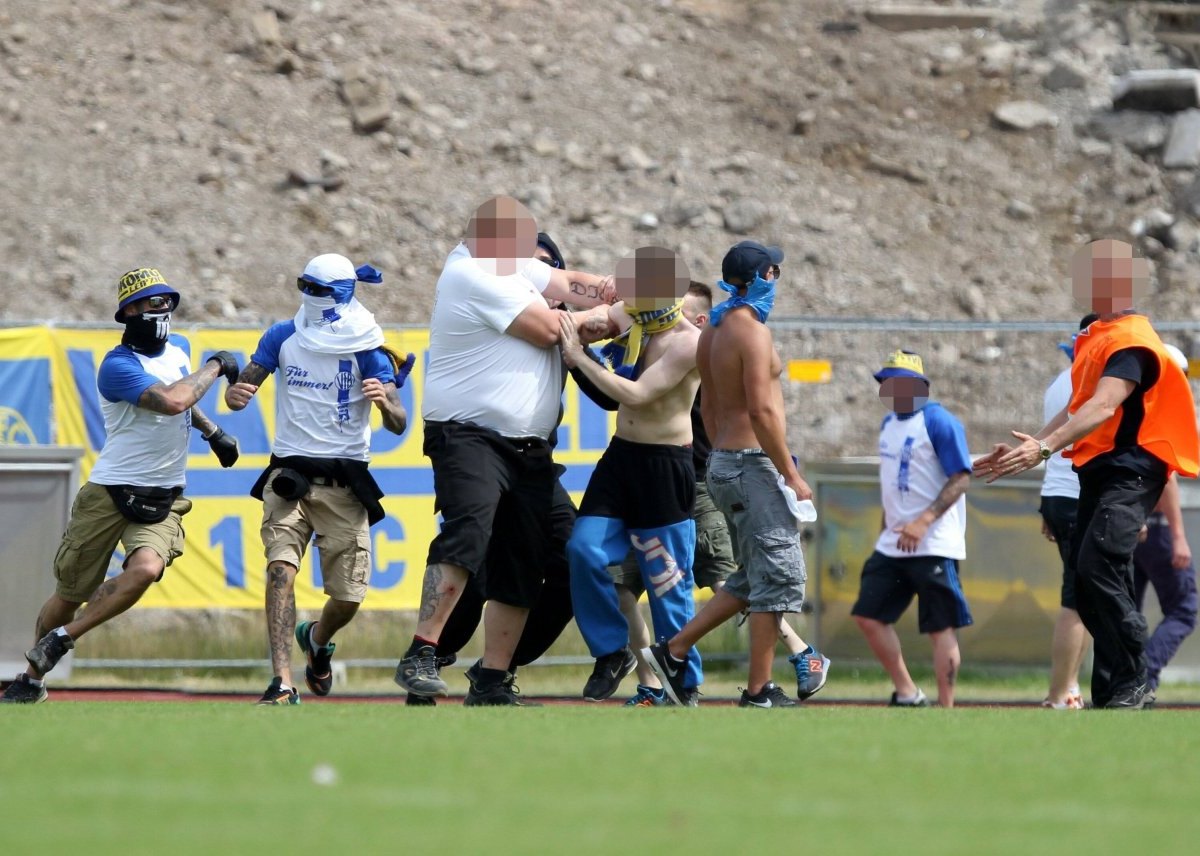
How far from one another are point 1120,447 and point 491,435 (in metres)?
2.74

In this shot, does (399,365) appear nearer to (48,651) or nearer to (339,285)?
(339,285)

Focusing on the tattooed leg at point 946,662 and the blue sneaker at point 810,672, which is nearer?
the blue sneaker at point 810,672

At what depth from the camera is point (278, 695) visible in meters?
8.30

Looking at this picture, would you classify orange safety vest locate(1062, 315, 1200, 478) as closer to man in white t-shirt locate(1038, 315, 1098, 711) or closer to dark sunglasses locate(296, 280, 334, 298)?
man in white t-shirt locate(1038, 315, 1098, 711)

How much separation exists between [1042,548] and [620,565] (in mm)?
4375

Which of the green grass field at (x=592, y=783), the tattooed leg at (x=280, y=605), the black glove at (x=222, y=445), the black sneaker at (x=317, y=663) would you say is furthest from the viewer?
the black glove at (x=222, y=445)

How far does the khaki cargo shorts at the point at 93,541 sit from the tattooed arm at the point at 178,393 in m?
0.57

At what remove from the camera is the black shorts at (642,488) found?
8398 millimetres

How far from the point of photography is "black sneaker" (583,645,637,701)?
27.6 feet

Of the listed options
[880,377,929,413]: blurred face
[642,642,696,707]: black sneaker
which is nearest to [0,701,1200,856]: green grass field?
[642,642,696,707]: black sneaker

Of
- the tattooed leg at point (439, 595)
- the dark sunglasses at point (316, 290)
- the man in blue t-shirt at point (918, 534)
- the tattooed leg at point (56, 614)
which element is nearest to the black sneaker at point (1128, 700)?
the man in blue t-shirt at point (918, 534)

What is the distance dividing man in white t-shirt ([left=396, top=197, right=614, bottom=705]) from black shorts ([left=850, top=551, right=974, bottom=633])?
2.39m

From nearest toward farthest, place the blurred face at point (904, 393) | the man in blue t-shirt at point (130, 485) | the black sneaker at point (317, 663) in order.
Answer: the man in blue t-shirt at point (130, 485) < the black sneaker at point (317, 663) < the blurred face at point (904, 393)

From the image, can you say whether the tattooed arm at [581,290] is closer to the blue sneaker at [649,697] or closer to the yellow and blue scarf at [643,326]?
the yellow and blue scarf at [643,326]
